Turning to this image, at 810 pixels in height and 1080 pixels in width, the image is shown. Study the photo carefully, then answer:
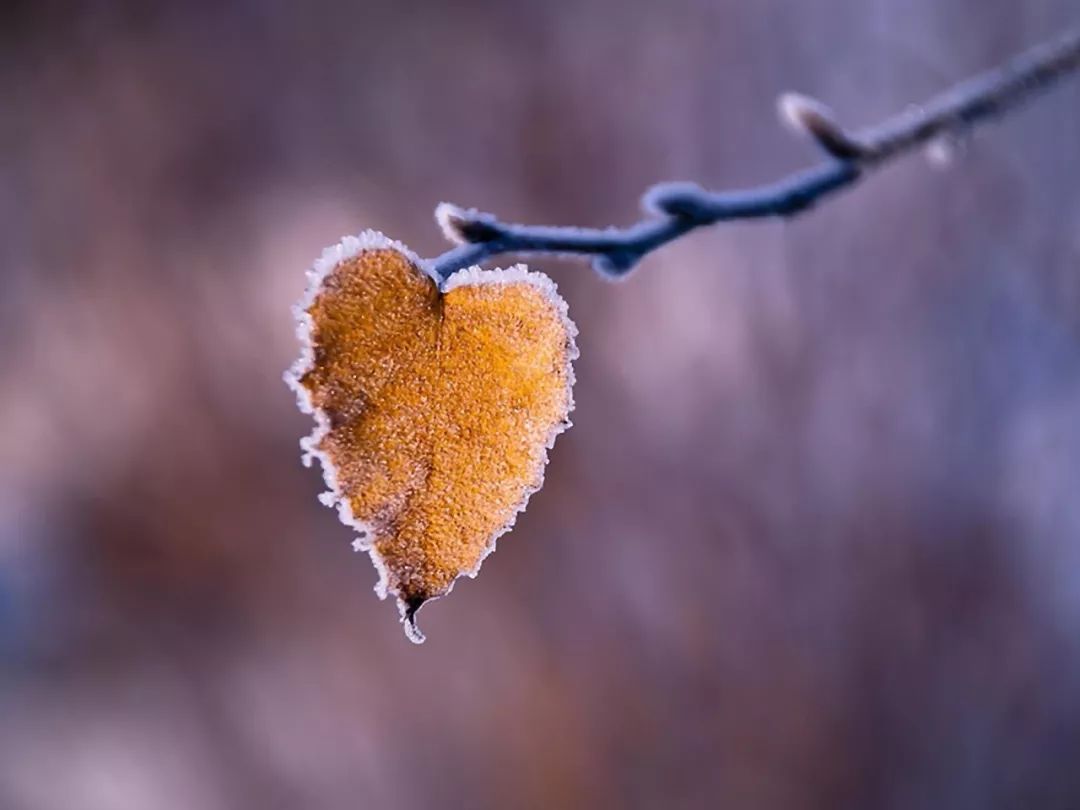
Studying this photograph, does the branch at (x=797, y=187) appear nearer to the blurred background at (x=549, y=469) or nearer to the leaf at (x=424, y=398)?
the leaf at (x=424, y=398)

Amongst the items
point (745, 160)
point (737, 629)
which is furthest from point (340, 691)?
point (745, 160)

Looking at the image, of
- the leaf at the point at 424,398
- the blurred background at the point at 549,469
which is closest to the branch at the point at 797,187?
the leaf at the point at 424,398

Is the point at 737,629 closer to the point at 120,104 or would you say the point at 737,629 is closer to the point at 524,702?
the point at 524,702

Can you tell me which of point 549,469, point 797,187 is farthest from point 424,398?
point 549,469

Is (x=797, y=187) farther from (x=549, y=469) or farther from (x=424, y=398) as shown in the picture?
(x=549, y=469)

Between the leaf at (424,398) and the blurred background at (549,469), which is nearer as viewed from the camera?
the leaf at (424,398)

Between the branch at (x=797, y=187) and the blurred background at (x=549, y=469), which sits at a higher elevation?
the blurred background at (x=549, y=469)
